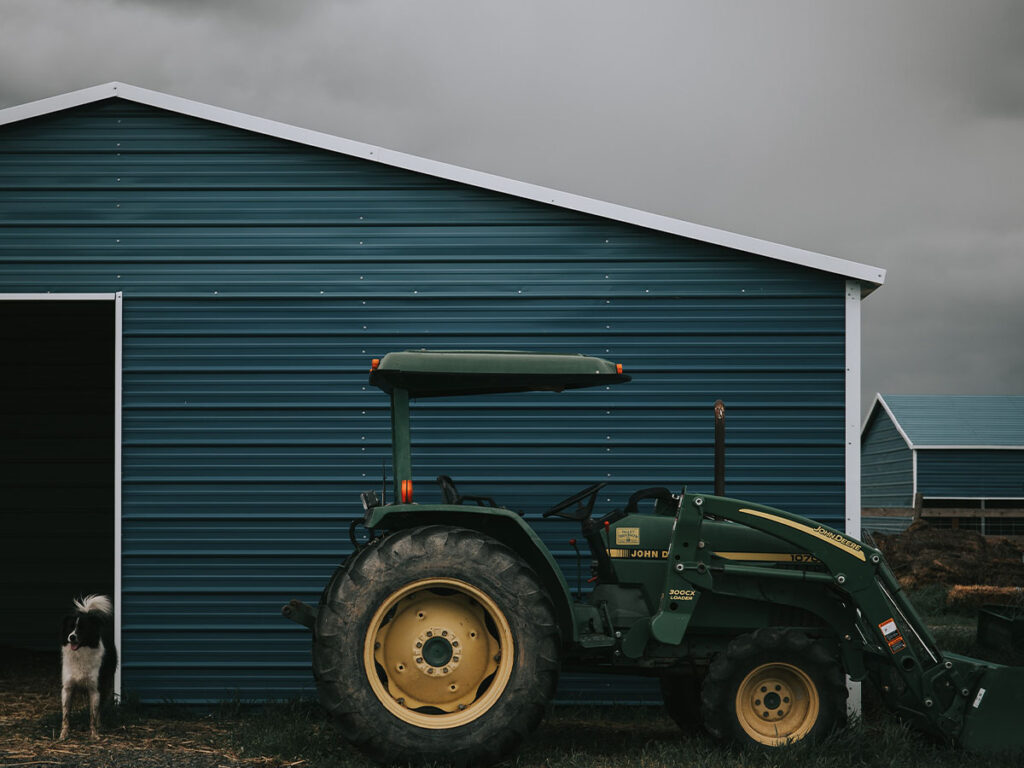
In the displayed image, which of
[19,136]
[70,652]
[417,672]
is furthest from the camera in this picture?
[19,136]

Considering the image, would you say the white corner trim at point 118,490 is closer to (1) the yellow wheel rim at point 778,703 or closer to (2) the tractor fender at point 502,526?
(2) the tractor fender at point 502,526

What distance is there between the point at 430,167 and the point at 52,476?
5422 millimetres

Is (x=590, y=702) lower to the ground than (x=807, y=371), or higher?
lower

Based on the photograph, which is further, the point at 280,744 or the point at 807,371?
the point at 807,371

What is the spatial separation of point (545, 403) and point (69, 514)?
550 centimetres

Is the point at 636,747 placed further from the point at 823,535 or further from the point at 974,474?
the point at 974,474

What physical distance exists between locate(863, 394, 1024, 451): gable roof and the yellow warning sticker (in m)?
23.8

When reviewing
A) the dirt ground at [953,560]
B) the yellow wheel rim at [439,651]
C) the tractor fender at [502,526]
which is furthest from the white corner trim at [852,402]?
the dirt ground at [953,560]

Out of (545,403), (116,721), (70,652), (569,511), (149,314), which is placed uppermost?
(149,314)

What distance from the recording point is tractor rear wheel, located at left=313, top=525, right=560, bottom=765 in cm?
529

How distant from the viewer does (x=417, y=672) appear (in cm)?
547

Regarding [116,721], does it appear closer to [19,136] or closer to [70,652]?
[70,652]

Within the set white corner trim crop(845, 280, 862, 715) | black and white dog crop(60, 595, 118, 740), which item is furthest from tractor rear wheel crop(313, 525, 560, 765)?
white corner trim crop(845, 280, 862, 715)

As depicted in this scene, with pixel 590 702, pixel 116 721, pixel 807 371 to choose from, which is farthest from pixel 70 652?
pixel 807 371
